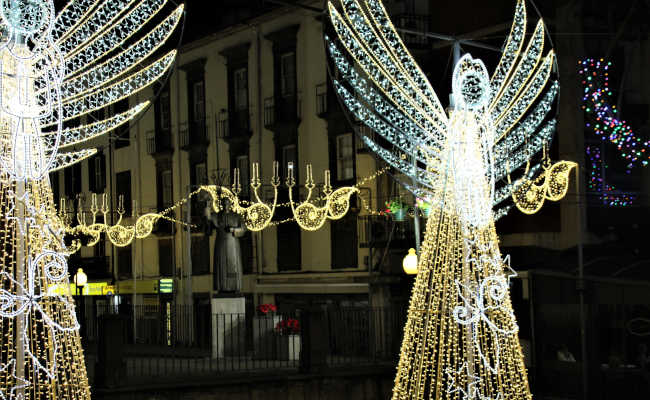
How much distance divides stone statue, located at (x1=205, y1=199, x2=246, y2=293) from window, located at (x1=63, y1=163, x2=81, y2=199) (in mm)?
22154

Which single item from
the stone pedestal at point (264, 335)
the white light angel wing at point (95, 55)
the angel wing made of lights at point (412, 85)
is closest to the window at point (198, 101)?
the stone pedestal at point (264, 335)

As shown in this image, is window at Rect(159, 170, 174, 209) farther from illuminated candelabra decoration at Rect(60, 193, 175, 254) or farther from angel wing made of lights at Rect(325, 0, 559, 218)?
angel wing made of lights at Rect(325, 0, 559, 218)

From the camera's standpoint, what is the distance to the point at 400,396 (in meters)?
12.4

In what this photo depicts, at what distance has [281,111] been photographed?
107ft

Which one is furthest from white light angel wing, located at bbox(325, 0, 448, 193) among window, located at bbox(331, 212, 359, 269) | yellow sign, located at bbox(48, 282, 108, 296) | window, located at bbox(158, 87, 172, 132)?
window, located at bbox(158, 87, 172, 132)

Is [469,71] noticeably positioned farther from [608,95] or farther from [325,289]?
[325,289]

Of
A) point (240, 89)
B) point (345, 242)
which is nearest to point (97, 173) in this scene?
point (240, 89)

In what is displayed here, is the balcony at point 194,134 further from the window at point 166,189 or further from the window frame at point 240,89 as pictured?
the window frame at point 240,89

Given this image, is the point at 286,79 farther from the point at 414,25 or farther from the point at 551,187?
the point at 551,187

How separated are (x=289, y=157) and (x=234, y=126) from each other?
9.47 ft

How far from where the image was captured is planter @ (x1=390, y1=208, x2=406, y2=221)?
2622 centimetres

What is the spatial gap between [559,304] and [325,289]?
12.1 meters

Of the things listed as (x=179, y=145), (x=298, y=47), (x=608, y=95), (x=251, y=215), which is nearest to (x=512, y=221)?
(x=608, y=95)

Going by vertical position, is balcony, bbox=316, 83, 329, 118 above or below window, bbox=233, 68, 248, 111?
below
